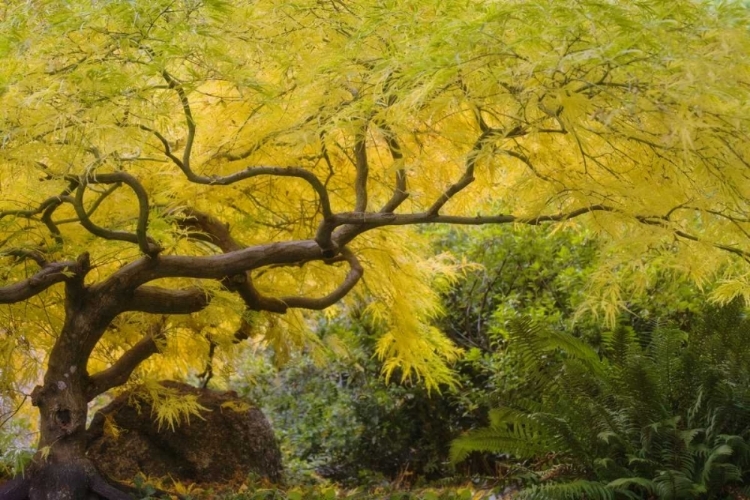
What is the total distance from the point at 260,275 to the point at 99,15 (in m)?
2.38

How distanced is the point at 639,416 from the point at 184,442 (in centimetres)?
294

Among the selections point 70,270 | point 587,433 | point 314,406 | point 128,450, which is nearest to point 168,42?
point 70,270

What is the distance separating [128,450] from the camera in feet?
18.9

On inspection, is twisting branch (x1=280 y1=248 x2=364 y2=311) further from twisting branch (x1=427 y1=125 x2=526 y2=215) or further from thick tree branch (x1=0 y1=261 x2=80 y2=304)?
thick tree branch (x1=0 y1=261 x2=80 y2=304)

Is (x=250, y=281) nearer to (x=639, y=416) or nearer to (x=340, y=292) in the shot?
(x=340, y=292)

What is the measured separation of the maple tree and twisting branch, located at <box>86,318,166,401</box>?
18mm

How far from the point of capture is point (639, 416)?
429 cm

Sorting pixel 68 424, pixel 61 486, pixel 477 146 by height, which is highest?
pixel 477 146

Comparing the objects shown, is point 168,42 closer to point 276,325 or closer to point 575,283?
point 276,325

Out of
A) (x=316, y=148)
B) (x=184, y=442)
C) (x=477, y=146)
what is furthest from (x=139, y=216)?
(x=184, y=442)

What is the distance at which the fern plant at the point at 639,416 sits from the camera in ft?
13.2

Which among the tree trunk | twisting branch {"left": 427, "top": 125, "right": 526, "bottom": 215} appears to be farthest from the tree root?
twisting branch {"left": 427, "top": 125, "right": 526, "bottom": 215}

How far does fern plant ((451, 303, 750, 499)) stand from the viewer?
13.2ft

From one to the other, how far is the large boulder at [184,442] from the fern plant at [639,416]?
1847mm
